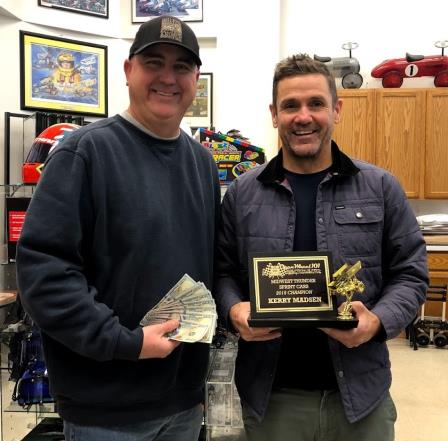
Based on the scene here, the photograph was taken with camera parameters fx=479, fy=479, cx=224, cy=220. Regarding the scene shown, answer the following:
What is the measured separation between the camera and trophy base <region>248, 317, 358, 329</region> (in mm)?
1384

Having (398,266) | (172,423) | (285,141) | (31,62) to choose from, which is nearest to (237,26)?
(31,62)

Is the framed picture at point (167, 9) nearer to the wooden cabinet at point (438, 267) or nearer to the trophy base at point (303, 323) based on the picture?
the wooden cabinet at point (438, 267)

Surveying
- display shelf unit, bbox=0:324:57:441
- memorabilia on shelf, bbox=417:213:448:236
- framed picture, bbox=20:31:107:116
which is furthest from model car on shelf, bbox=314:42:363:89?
display shelf unit, bbox=0:324:57:441

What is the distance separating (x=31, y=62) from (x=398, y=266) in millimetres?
4156

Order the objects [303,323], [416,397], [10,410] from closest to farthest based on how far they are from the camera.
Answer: [303,323]
[10,410]
[416,397]

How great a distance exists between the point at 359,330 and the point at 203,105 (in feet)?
14.1

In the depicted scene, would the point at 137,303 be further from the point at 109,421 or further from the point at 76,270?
the point at 109,421

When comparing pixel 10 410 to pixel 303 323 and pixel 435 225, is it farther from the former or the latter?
pixel 435 225

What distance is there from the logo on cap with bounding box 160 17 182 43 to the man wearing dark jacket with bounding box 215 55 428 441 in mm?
412

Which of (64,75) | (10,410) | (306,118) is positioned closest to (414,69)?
(64,75)

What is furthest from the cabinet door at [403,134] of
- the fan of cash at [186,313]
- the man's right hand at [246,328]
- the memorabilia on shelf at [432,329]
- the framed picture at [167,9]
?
the fan of cash at [186,313]

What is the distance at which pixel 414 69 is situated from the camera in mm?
5449

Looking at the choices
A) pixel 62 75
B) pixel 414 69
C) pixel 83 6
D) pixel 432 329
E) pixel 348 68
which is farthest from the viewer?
pixel 348 68

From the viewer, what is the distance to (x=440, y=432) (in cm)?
323
